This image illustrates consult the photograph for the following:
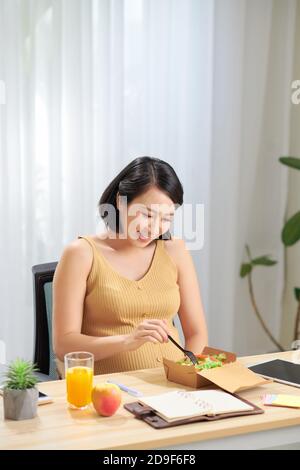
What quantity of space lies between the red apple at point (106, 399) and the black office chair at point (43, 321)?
0.74 m

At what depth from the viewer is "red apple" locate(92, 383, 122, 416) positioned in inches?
60.7

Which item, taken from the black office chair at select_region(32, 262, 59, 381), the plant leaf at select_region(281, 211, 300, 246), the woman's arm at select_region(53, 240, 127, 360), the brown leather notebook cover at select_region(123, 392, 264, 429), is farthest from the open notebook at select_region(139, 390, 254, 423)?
the plant leaf at select_region(281, 211, 300, 246)

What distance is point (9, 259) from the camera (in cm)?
316

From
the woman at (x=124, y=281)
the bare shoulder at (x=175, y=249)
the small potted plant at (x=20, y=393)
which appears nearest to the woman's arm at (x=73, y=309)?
the woman at (x=124, y=281)

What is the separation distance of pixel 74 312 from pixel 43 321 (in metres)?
0.27

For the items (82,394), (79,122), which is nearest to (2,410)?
(82,394)

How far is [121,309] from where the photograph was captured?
210cm

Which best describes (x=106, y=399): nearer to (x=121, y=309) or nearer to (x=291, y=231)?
(x=121, y=309)

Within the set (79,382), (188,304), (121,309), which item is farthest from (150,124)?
(79,382)

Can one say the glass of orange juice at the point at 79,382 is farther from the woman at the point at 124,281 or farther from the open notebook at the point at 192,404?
the woman at the point at 124,281

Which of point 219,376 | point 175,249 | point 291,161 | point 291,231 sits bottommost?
point 219,376

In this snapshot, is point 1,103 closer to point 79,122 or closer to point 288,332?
point 79,122

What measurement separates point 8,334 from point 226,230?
122cm

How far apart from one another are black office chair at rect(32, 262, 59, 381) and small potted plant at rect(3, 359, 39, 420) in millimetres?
721
